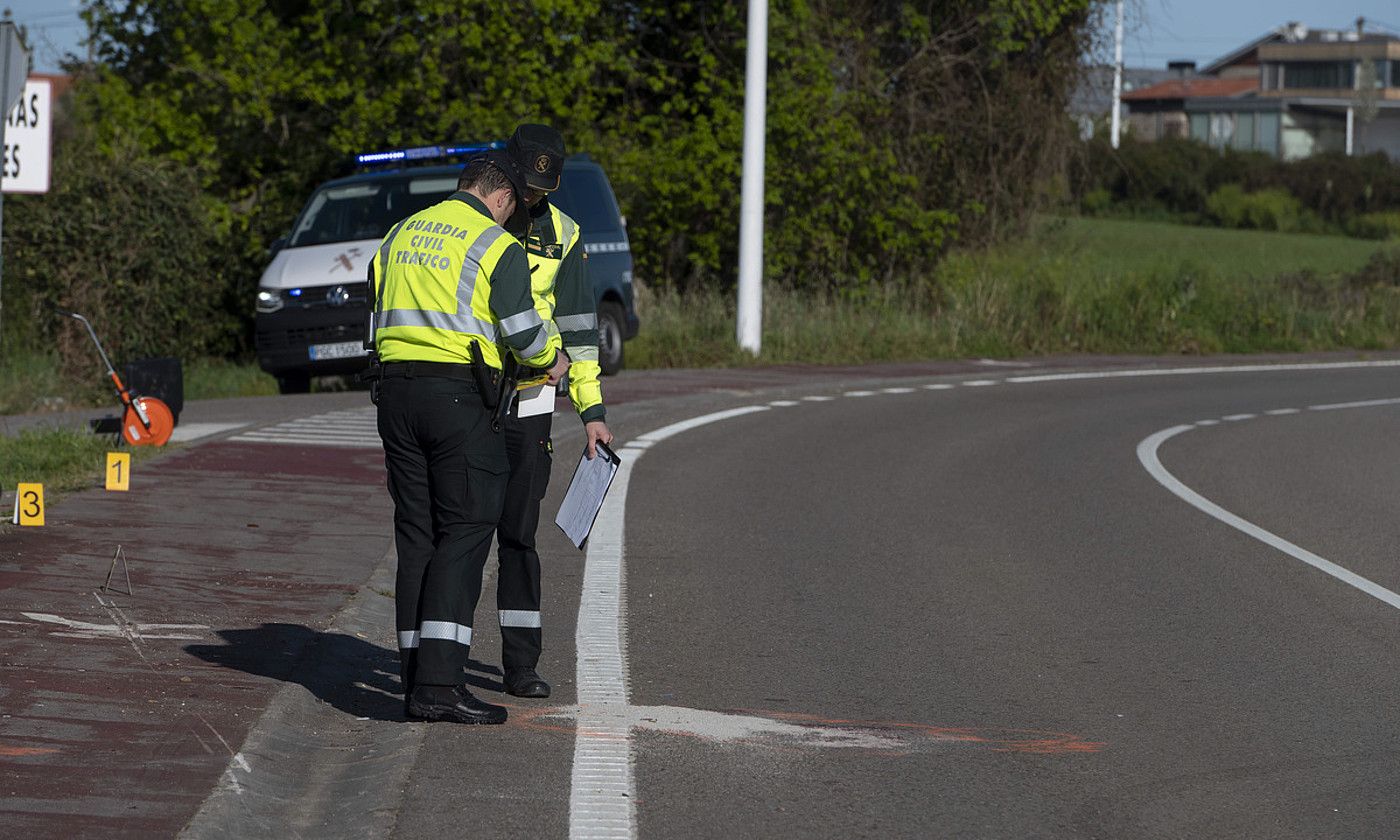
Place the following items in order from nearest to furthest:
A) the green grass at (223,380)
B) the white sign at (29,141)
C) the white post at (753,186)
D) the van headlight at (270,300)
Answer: the white sign at (29,141) < the van headlight at (270,300) < the green grass at (223,380) < the white post at (753,186)

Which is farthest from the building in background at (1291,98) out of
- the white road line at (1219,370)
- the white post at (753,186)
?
the white post at (753,186)

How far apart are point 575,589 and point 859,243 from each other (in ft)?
63.1

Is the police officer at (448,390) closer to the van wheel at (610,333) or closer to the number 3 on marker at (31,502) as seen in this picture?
the number 3 on marker at (31,502)

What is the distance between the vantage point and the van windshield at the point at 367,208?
1761 cm

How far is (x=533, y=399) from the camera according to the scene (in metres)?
6.21

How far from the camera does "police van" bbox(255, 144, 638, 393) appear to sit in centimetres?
1692

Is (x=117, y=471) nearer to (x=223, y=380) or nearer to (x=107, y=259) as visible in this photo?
(x=223, y=380)

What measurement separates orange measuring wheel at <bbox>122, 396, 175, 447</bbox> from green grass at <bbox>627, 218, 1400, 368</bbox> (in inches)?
364

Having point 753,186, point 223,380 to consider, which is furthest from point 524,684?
point 753,186

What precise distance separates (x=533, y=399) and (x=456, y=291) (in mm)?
538

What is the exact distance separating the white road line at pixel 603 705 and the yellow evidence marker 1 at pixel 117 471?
250cm

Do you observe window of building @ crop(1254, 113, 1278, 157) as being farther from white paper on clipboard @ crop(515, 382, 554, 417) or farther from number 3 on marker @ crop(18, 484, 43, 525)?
white paper on clipboard @ crop(515, 382, 554, 417)

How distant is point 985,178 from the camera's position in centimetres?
3092

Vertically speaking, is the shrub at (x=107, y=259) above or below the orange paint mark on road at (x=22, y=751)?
above
